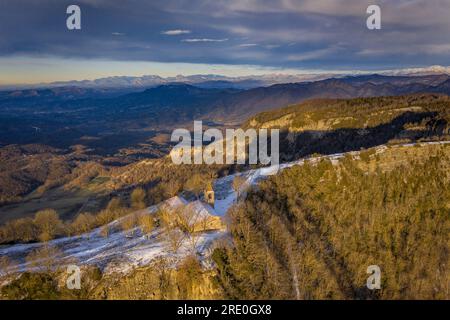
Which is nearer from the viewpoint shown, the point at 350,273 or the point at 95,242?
the point at 350,273

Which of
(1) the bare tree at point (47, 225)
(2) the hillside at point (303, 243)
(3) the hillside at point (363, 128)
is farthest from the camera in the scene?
(3) the hillside at point (363, 128)

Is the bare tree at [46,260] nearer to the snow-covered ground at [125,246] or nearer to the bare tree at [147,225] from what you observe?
the snow-covered ground at [125,246]

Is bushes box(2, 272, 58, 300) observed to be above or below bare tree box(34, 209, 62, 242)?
above

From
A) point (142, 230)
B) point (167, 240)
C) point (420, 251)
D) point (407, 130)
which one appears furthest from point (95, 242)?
point (407, 130)

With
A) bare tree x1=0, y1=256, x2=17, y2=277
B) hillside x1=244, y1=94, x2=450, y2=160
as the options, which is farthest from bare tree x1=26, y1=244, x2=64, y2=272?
hillside x1=244, y1=94, x2=450, y2=160

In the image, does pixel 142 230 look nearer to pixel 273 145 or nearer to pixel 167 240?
pixel 167 240

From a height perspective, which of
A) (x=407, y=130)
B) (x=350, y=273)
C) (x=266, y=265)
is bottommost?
(x=350, y=273)

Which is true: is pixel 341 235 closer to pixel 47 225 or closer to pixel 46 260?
pixel 46 260

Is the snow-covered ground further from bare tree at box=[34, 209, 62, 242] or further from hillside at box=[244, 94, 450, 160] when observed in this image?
hillside at box=[244, 94, 450, 160]

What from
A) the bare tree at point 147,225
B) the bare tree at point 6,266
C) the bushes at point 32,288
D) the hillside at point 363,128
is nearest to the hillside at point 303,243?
the bushes at point 32,288
